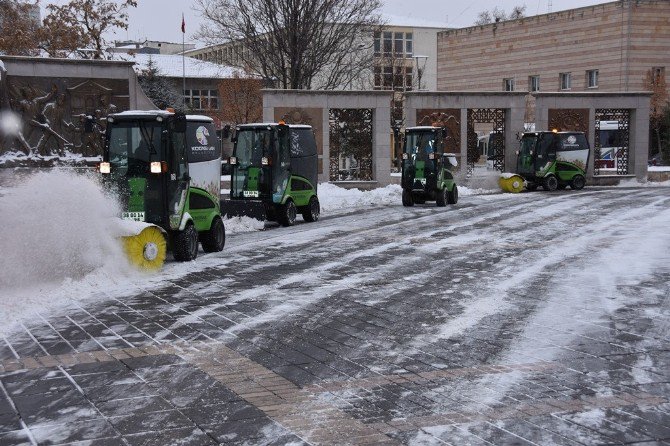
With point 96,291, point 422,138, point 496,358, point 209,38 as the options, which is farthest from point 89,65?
point 496,358

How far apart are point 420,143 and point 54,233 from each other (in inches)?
599

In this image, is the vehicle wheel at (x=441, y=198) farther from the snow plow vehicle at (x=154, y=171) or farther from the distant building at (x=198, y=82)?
the distant building at (x=198, y=82)

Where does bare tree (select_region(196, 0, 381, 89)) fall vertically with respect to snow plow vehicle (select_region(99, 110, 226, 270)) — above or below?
above

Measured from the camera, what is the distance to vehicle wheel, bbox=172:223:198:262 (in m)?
13.2

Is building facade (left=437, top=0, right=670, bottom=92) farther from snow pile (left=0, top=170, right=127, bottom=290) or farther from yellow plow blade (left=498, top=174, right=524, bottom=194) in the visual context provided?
snow pile (left=0, top=170, right=127, bottom=290)

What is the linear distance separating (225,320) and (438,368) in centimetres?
283

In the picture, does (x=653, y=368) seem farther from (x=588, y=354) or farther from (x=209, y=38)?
(x=209, y=38)

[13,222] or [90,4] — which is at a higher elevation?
[90,4]

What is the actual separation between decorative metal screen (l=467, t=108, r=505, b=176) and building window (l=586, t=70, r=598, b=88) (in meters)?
24.1

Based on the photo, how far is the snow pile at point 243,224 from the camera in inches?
741

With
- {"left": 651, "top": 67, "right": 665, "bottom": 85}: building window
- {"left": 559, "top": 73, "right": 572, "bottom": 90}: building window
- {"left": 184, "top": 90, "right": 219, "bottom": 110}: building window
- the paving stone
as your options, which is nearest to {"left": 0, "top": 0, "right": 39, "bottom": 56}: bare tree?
{"left": 184, "top": 90, "right": 219, "bottom": 110}: building window

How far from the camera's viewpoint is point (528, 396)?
6.30 m

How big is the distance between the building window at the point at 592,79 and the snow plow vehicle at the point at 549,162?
24617mm

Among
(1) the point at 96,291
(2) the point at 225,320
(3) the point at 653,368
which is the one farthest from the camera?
(1) the point at 96,291
